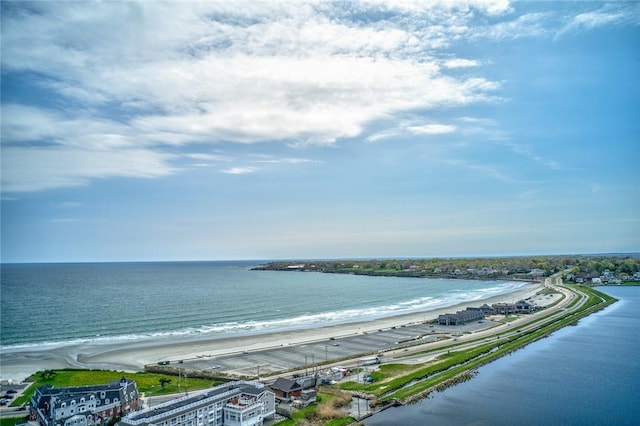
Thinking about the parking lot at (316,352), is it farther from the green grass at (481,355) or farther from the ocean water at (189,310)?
the ocean water at (189,310)

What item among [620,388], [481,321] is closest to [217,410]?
[620,388]

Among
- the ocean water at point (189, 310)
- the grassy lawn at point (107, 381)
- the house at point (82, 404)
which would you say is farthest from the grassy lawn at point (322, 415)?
the ocean water at point (189, 310)

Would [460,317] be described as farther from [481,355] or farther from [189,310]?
[189,310]

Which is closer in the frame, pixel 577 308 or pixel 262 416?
pixel 262 416

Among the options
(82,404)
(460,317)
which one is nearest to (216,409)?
(82,404)

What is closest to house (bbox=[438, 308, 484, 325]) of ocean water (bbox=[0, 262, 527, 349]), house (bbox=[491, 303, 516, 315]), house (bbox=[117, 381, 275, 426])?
house (bbox=[491, 303, 516, 315])

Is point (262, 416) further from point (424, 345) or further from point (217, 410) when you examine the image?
point (424, 345)

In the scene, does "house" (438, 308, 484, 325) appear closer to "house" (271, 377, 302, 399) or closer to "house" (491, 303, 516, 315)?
"house" (491, 303, 516, 315)
